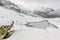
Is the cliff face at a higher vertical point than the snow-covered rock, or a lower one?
lower

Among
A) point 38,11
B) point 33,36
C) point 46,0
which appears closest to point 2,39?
point 33,36

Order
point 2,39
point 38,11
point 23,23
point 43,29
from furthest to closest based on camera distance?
point 38,11
point 23,23
point 43,29
point 2,39

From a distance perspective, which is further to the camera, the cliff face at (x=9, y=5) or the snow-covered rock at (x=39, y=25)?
the cliff face at (x=9, y=5)

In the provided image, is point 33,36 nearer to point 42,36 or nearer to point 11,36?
point 42,36

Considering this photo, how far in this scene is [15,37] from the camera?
258 cm

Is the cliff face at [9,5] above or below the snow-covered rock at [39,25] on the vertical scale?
below

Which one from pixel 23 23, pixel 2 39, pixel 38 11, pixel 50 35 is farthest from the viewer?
pixel 38 11

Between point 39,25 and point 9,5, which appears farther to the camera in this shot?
point 9,5

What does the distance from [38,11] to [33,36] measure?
5.20 ft

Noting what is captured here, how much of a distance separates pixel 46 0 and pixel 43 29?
159 cm

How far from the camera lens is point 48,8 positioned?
165 inches

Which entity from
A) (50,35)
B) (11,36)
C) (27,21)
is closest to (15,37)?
(11,36)

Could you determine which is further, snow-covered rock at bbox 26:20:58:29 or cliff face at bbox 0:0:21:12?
cliff face at bbox 0:0:21:12

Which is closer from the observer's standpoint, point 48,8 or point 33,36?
point 33,36
